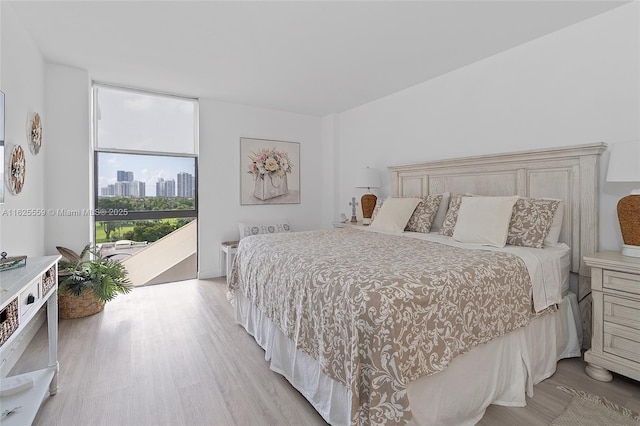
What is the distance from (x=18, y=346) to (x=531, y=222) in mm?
3902

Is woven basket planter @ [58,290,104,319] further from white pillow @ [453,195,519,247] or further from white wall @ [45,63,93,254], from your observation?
white pillow @ [453,195,519,247]

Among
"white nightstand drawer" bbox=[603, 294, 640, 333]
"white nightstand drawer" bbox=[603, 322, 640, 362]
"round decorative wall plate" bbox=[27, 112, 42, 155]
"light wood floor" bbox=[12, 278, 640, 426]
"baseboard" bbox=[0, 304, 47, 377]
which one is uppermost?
"round decorative wall plate" bbox=[27, 112, 42, 155]

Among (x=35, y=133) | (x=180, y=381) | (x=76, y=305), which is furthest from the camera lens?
(x=76, y=305)

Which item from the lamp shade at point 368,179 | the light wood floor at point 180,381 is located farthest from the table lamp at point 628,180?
the lamp shade at point 368,179

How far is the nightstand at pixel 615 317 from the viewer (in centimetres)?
183

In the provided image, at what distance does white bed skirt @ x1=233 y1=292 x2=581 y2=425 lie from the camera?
147 cm

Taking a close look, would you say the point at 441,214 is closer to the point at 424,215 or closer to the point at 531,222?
the point at 424,215

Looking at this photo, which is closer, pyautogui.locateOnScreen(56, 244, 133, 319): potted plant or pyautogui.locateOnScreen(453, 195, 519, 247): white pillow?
pyautogui.locateOnScreen(453, 195, 519, 247): white pillow

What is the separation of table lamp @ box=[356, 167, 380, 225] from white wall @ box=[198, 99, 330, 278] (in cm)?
146

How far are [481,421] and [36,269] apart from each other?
2.45m

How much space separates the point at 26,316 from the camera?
4.67 ft

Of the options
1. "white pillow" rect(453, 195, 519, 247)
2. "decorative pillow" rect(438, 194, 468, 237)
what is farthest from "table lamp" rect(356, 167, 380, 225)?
"white pillow" rect(453, 195, 519, 247)

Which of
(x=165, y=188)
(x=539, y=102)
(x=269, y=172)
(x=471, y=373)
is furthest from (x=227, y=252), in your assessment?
(x=539, y=102)

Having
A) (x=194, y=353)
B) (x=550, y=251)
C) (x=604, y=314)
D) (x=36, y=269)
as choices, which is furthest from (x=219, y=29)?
(x=604, y=314)
